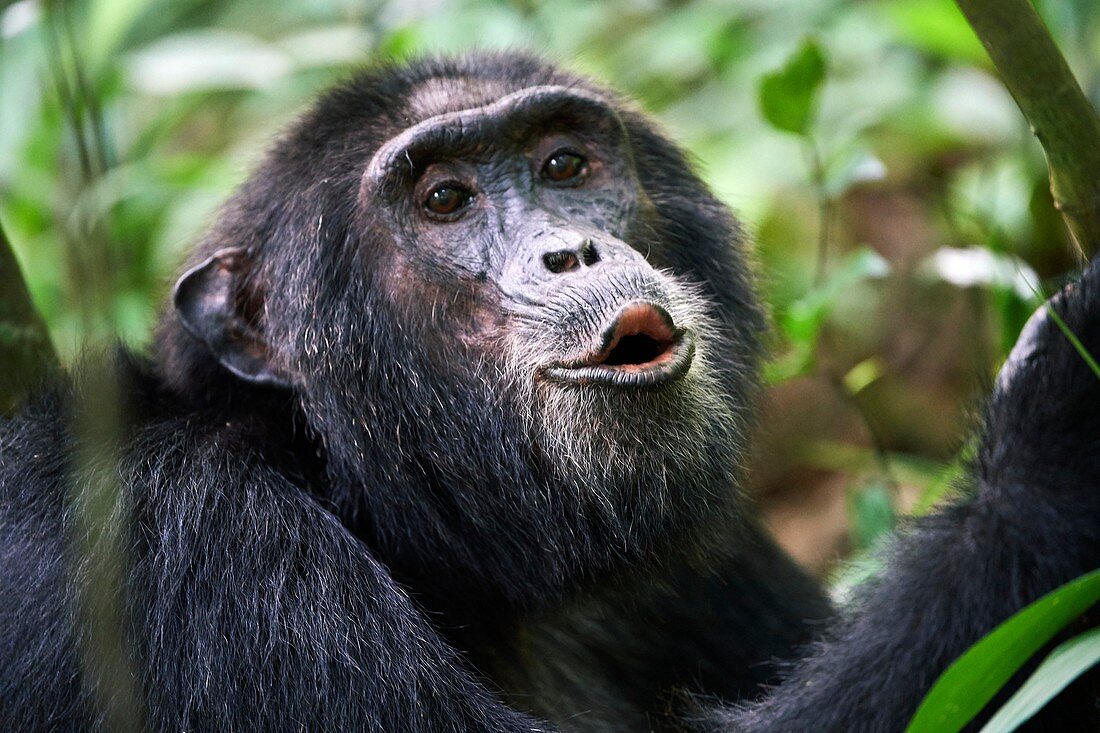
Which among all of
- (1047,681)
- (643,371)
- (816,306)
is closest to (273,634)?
(643,371)

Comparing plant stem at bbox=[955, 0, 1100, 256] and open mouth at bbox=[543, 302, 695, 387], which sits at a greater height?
plant stem at bbox=[955, 0, 1100, 256]

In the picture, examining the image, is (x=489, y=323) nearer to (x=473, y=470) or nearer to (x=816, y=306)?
(x=473, y=470)

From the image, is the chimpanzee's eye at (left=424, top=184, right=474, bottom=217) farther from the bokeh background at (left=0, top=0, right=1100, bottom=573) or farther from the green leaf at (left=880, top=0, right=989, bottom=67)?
the green leaf at (left=880, top=0, right=989, bottom=67)

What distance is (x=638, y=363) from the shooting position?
3.76 metres

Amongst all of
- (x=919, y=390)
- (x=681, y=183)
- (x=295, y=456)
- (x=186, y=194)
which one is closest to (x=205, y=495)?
(x=295, y=456)

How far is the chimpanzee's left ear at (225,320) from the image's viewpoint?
4211 mm

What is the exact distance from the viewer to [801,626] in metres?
5.04

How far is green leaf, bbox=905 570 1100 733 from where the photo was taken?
245cm

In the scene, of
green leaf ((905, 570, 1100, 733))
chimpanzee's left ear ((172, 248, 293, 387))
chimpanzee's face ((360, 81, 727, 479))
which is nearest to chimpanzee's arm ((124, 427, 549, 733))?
chimpanzee's left ear ((172, 248, 293, 387))

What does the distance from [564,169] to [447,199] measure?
0.44 metres

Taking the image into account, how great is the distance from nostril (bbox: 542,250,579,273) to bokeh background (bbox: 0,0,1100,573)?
2848mm

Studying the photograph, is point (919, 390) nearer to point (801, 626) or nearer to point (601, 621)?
point (801, 626)

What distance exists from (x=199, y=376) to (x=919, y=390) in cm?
647

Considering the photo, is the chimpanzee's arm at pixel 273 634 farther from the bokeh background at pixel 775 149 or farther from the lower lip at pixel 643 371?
the bokeh background at pixel 775 149
